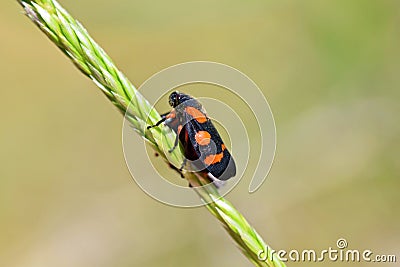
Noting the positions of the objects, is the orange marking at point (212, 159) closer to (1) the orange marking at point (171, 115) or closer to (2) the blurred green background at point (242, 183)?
(1) the orange marking at point (171, 115)

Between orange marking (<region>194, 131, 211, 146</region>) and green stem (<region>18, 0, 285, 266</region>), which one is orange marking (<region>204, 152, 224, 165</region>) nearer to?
orange marking (<region>194, 131, 211, 146</region>)

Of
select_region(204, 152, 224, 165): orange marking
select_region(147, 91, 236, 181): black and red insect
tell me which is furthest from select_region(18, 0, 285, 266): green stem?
select_region(204, 152, 224, 165): orange marking

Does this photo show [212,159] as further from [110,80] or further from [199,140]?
[110,80]

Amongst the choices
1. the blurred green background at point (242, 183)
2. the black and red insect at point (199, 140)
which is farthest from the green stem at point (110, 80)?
the blurred green background at point (242, 183)

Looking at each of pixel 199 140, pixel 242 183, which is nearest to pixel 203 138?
pixel 199 140

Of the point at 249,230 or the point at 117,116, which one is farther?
the point at 117,116

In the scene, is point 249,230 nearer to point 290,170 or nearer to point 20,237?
point 290,170

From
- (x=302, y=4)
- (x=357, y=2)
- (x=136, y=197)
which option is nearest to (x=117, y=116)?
(x=136, y=197)
